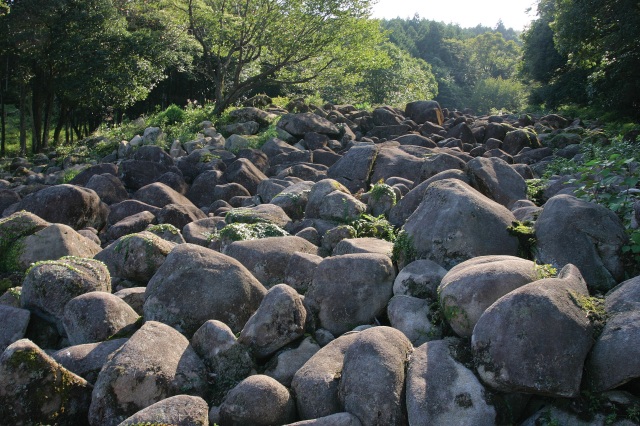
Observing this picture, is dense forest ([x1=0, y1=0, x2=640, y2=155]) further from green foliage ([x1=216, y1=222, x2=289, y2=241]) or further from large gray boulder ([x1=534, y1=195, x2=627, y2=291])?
large gray boulder ([x1=534, y1=195, x2=627, y2=291])

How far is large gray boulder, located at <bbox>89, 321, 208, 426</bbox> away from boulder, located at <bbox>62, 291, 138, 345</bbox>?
797 mm

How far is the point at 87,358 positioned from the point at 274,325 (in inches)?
65.9

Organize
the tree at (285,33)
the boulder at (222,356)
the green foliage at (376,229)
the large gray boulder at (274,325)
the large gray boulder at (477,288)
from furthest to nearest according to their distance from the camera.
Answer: the tree at (285,33) < the green foliage at (376,229) < the large gray boulder at (274,325) < the boulder at (222,356) < the large gray boulder at (477,288)

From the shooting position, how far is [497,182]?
9.20 meters

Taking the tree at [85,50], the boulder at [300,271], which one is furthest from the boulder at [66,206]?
the tree at [85,50]

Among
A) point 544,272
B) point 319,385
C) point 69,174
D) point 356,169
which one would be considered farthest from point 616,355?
point 69,174

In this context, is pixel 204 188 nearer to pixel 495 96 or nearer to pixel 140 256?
pixel 140 256

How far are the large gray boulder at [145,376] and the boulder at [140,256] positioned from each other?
94.6 inches

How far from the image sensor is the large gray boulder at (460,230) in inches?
257

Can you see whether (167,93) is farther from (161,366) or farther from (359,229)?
(161,366)

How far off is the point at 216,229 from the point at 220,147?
9.62 m

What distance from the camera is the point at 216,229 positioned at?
9.92 metres

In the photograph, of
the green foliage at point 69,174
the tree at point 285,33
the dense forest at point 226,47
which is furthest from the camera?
the tree at point 285,33

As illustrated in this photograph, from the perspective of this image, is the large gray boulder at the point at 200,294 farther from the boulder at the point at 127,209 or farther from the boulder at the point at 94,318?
the boulder at the point at 127,209
